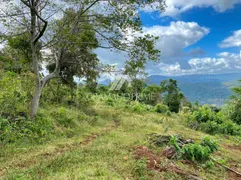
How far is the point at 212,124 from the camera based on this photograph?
1330cm

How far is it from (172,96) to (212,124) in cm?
2098

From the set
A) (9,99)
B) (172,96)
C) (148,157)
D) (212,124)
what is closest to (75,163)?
(148,157)

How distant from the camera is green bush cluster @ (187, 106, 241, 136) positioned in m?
13.3

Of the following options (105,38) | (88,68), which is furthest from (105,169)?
(88,68)

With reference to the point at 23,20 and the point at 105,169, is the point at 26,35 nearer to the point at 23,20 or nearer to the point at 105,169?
the point at 23,20

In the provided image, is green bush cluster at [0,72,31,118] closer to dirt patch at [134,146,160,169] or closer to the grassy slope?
the grassy slope

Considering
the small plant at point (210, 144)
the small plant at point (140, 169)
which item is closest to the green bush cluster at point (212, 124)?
the small plant at point (210, 144)

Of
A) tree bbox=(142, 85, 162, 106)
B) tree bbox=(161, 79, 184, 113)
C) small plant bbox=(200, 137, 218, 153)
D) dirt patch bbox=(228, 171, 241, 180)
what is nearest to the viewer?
dirt patch bbox=(228, 171, 241, 180)

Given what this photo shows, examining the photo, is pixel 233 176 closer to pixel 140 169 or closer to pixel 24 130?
pixel 140 169

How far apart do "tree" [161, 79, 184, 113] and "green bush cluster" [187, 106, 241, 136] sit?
1838 cm

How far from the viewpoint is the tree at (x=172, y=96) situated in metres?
33.6

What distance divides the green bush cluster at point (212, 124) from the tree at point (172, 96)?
60.3 ft

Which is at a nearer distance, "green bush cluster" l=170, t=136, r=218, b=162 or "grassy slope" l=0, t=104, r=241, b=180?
"grassy slope" l=0, t=104, r=241, b=180

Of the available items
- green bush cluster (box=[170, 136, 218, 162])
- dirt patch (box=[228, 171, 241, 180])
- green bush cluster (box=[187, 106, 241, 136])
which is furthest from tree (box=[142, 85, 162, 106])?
dirt patch (box=[228, 171, 241, 180])
